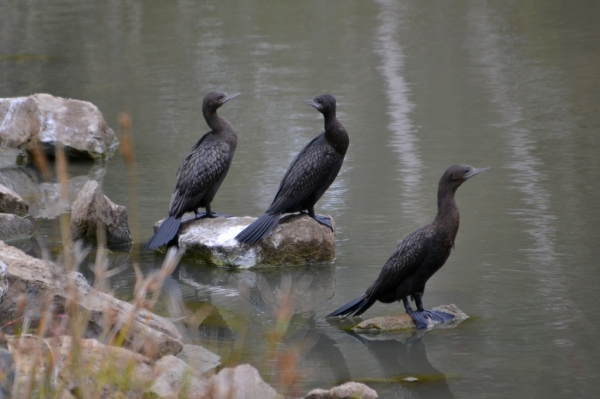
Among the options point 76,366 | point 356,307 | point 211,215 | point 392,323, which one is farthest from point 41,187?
point 76,366

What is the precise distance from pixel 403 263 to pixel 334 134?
4.92 ft

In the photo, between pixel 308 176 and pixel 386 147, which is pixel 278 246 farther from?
pixel 386 147

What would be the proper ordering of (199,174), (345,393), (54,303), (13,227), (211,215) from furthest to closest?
(13,227) → (211,215) → (199,174) → (54,303) → (345,393)

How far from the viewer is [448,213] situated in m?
5.12

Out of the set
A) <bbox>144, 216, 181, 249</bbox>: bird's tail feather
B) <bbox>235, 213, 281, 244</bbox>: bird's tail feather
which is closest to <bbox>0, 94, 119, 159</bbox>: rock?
<bbox>144, 216, 181, 249</bbox>: bird's tail feather

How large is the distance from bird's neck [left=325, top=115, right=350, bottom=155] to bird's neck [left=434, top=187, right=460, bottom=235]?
51.5 inches

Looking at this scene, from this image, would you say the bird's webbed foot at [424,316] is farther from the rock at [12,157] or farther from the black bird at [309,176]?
the rock at [12,157]

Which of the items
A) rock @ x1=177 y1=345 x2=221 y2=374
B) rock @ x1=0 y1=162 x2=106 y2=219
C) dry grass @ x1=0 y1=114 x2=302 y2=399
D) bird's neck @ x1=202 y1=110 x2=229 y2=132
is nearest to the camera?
dry grass @ x1=0 y1=114 x2=302 y2=399

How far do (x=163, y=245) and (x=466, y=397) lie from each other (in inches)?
118

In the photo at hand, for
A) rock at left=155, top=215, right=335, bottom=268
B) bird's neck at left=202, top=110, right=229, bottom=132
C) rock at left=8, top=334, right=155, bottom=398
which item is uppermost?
rock at left=8, top=334, right=155, bottom=398

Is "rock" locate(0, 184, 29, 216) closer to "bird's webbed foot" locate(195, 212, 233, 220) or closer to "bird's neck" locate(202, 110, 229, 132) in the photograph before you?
"bird's webbed foot" locate(195, 212, 233, 220)

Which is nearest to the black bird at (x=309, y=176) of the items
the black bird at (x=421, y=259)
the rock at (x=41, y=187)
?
the black bird at (x=421, y=259)

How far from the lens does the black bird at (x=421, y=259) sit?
509 cm

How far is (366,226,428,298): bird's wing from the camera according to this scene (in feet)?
16.7
